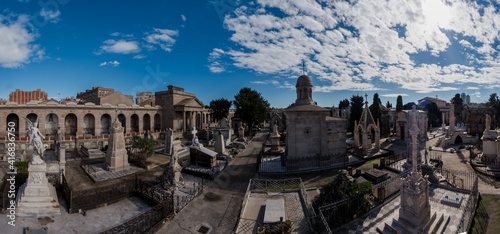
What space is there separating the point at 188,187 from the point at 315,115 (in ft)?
39.6

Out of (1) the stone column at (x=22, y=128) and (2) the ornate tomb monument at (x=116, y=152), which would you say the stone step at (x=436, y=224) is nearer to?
(2) the ornate tomb monument at (x=116, y=152)

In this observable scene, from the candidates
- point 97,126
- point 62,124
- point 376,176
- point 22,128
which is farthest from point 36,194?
point 22,128

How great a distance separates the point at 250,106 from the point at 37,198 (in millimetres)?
33398

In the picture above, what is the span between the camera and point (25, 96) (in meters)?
47.7

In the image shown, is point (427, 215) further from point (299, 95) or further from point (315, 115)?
point (299, 95)

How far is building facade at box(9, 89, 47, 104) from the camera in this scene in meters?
45.7

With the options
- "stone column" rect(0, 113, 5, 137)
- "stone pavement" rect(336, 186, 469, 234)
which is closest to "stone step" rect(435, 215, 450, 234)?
"stone pavement" rect(336, 186, 469, 234)

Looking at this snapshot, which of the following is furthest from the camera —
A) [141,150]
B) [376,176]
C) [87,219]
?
[141,150]

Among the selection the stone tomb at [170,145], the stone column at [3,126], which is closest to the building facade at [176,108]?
the stone tomb at [170,145]

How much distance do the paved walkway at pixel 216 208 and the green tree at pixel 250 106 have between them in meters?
24.7

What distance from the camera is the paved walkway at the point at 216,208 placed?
9.03 m

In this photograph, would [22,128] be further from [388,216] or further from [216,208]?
[388,216]

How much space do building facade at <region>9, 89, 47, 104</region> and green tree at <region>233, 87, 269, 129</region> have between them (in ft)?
143

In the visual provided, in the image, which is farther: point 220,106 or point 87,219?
point 220,106
